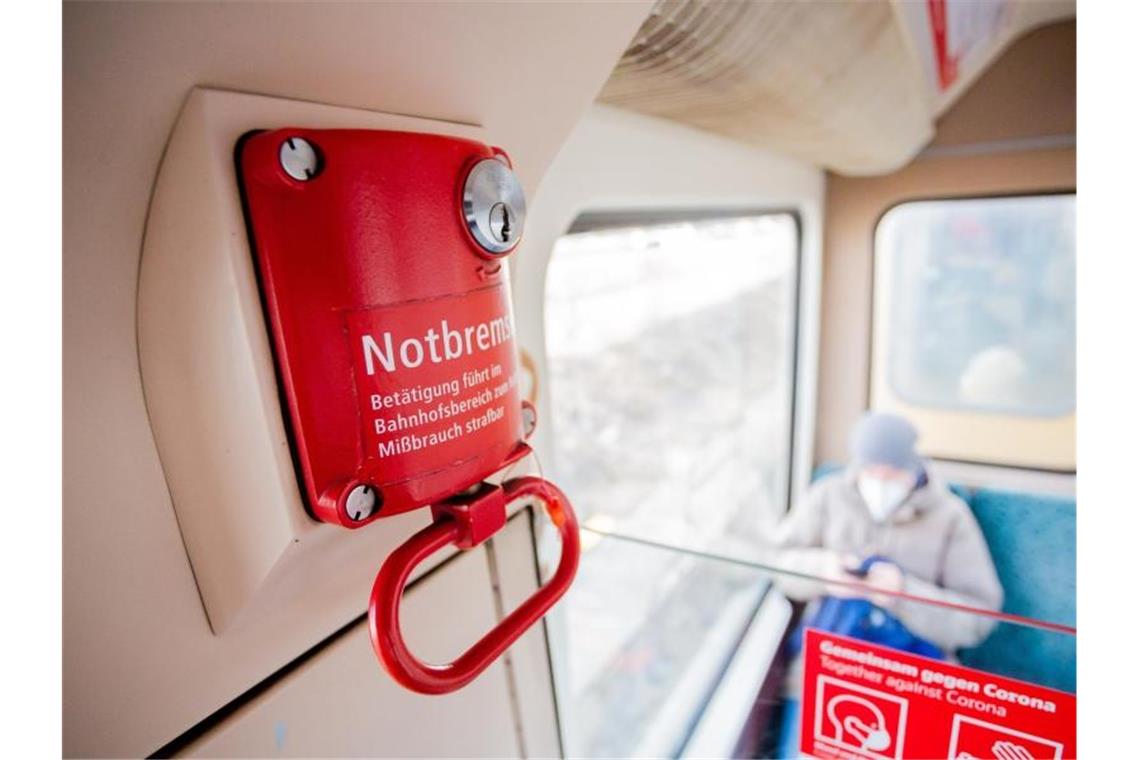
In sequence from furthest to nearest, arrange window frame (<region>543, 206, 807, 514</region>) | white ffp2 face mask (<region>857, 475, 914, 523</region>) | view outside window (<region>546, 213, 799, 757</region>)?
white ffp2 face mask (<region>857, 475, 914, 523</region>) → view outside window (<region>546, 213, 799, 757</region>) → window frame (<region>543, 206, 807, 514</region>)

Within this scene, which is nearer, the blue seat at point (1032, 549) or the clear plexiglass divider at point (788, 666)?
the clear plexiglass divider at point (788, 666)

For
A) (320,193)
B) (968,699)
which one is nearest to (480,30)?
(320,193)

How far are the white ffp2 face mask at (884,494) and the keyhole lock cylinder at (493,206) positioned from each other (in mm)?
2615

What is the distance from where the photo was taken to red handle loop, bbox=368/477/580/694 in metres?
0.45

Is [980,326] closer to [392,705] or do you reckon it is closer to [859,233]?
[859,233]

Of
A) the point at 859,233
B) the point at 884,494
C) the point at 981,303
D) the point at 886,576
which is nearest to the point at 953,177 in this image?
the point at 859,233

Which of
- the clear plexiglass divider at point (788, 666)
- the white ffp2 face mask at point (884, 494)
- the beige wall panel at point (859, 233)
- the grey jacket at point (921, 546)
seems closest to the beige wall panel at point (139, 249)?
the clear plexiglass divider at point (788, 666)

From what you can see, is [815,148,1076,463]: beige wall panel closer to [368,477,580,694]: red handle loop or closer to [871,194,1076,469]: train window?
[871,194,1076,469]: train window

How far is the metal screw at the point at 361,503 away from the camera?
1.36ft

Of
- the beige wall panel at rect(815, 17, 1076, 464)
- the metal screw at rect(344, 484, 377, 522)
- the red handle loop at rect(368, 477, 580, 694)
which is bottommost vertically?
the red handle loop at rect(368, 477, 580, 694)

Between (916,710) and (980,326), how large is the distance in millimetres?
3482

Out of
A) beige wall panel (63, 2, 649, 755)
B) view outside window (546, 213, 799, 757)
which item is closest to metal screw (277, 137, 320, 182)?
beige wall panel (63, 2, 649, 755)

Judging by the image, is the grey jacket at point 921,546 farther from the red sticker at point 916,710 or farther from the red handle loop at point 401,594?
the red handle loop at point 401,594

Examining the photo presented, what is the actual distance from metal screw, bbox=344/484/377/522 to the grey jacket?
2.15 m
